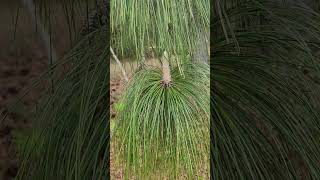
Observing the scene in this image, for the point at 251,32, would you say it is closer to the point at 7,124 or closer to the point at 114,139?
the point at 114,139

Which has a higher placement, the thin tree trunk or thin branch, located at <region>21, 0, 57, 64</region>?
thin branch, located at <region>21, 0, 57, 64</region>

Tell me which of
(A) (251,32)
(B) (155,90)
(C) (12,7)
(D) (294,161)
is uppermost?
(C) (12,7)

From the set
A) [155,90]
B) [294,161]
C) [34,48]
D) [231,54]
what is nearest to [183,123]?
[155,90]

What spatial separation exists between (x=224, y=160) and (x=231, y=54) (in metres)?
0.22

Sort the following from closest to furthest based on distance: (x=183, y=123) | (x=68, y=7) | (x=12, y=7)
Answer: (x=183, y=123), (x=68, y=7), (x=12, y=7)

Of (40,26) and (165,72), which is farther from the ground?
(40,26)

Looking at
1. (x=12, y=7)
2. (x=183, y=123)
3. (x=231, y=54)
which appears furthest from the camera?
(x=12, y=7)

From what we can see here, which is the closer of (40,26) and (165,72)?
(165,72)

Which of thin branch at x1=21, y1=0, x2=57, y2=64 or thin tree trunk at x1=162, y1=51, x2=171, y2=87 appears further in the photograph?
thin branch at x1=21, y1=0, x2=57, y2=64

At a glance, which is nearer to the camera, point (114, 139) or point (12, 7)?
point (114, 139)

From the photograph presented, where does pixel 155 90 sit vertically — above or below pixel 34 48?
below

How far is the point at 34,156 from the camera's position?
1.02m

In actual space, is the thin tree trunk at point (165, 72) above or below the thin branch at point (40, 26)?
below

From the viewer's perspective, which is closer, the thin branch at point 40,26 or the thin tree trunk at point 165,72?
the thin tree trunk at point 165,72
